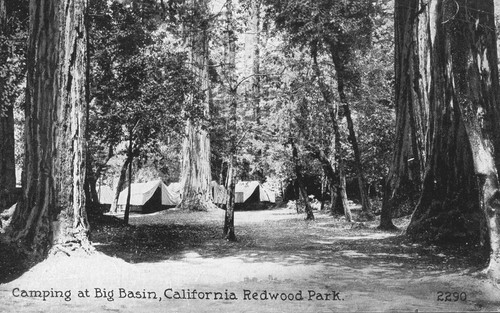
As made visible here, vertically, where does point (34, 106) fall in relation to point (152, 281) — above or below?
above

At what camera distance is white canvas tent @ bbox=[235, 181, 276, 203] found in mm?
38594

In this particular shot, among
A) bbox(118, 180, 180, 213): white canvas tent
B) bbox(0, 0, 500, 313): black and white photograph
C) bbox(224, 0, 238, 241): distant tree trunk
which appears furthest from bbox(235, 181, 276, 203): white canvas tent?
bbox(224, 0, 238, 241): distant tree trunk

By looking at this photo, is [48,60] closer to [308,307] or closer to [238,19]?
[308,307]

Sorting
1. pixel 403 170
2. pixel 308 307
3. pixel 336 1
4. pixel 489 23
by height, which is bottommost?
pixel 308 307

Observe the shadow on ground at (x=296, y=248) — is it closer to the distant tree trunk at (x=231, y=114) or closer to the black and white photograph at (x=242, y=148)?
the black and white photograph at (x=242, y=148)

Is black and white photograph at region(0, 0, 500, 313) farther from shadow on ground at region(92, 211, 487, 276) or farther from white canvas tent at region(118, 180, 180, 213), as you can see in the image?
white canvas tent at region(118, 180, 180, 213)

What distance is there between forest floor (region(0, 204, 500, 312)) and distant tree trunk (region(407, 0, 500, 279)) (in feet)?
1.93

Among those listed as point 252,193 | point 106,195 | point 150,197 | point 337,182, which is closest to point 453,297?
point 337,182

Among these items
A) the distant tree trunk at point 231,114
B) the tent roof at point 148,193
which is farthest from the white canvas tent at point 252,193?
the distant tree trunk at point 231,114

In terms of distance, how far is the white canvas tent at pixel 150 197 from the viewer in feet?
99.7

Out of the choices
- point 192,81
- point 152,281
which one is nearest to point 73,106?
point 152,281

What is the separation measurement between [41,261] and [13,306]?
1615 mm

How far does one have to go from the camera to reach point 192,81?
1179 cm

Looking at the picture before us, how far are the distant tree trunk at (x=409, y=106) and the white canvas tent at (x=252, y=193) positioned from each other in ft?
82.7
